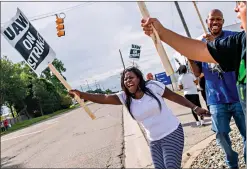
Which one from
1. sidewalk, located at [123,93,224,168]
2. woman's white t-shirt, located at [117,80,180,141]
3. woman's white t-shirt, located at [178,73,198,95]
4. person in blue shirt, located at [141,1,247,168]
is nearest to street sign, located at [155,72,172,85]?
sidewalk, located at [123,93,224,168]

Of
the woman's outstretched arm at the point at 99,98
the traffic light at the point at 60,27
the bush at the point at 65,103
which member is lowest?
the bush at the point at 65,103

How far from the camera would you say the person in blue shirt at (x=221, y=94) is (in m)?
3.80

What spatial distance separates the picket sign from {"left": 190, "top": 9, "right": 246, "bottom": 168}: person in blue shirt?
1.36m

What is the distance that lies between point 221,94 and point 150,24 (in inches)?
88.4

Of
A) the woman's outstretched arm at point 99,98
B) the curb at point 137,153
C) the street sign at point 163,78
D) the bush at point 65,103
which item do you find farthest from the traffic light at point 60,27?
the bush at point 65,103

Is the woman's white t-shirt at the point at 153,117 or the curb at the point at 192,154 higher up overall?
the woman's white t-shirt at the point at 153,117

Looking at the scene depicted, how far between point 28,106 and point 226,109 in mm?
64362

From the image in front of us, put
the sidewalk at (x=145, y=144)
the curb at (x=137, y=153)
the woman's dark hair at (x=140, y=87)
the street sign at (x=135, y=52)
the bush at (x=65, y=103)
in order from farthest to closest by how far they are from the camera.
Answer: the bush at (x=65, y=103) < the street sign at (x=135, y=52) < the sidewalk at (x=145, y=144) < the curb at (x=137, y=153) < the woman's dark hair at (x=140, y=87)

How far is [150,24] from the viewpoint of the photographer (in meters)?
1.88

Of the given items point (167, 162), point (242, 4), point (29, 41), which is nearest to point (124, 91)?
point (167, 162)

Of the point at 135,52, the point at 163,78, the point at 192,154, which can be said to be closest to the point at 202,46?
the point at 192,154

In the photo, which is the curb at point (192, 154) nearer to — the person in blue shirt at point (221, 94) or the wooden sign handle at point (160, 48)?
the person in blue shirt at point (221, 94)

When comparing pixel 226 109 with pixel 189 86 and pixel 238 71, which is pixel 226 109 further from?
pixel 189 86

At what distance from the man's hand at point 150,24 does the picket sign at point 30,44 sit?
2.14m
